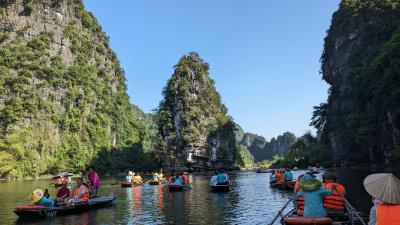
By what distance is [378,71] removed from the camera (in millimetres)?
53812

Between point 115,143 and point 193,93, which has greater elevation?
point 193,93

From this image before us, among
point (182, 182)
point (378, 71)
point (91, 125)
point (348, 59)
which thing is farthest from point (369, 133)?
point (91, 125)

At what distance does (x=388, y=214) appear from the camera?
19.8 ft

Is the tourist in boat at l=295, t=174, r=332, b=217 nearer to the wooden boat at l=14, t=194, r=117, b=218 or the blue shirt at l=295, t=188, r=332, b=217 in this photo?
the blue shirt at l=295, t=188, r=332, b=217

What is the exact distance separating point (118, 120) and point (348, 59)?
6408cm

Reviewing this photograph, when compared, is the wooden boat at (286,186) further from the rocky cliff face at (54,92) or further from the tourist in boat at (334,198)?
the rocky cliff face at (54,92)

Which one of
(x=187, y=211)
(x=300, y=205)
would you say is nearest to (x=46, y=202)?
(x=187, y=211)

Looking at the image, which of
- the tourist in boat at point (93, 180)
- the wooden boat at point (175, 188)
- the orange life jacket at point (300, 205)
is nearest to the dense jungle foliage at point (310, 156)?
the wooden boat at point (175, 188)

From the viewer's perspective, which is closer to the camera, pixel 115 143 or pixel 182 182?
pixel 182 182

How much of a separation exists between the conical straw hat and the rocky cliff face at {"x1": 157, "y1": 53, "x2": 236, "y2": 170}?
3186 inches

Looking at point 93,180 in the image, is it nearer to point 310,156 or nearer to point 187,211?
point 187,211

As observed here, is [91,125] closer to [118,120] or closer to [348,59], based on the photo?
[118,120]

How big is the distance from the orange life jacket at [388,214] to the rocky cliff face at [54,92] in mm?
70663

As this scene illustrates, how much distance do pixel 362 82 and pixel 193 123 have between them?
3905 centimetres
